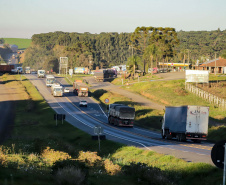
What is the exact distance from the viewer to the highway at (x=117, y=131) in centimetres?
3775

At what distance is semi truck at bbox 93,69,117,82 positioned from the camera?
150 meters

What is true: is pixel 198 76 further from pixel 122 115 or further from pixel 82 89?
pixel 122 115

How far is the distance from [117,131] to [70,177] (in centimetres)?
4319

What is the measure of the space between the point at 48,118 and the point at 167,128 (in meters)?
34.4

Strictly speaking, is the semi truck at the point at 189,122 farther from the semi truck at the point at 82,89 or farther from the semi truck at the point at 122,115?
the semi truck at the point at 82,89

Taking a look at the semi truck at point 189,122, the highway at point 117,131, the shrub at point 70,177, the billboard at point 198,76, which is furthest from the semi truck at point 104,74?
the shrub at point 70,177

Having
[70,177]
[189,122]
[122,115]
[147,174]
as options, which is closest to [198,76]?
[122,115]

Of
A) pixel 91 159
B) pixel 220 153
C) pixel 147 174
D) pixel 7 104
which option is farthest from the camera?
pixel 7 104

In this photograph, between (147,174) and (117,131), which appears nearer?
(147,174)

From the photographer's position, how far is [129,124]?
66250mm

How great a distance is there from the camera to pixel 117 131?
6081 centimetres

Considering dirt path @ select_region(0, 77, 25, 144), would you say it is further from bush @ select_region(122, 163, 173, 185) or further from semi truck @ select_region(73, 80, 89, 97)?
bush @ select_region(122, 163, 173, 185)

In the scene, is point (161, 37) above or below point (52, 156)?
above

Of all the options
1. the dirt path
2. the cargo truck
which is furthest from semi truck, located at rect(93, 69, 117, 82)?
the cargo truck
